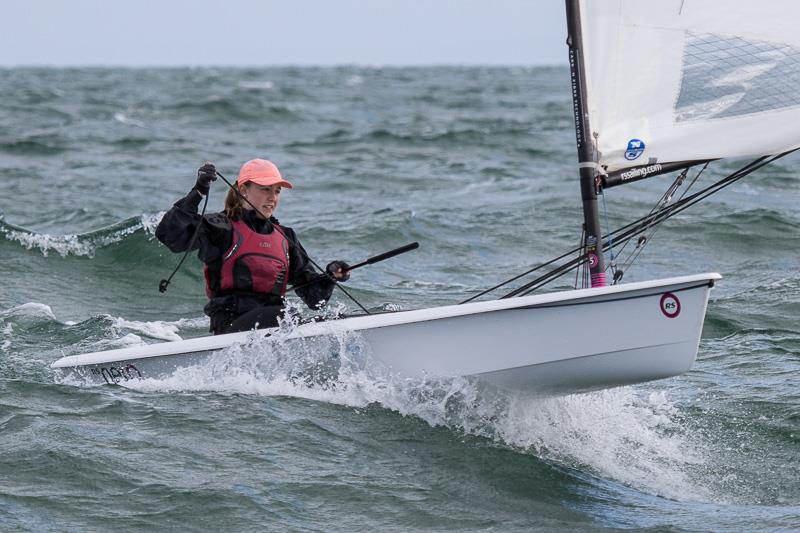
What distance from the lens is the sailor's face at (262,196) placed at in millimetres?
5359

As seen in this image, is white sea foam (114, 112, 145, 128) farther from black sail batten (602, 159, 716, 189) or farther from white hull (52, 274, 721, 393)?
black sail batten (602, 159, 716, 189)

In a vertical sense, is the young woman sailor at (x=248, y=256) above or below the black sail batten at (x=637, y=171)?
below

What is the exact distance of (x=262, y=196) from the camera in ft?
17.6

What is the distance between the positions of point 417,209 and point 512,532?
8.18 metres

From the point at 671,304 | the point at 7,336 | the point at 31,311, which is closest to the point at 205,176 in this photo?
the point at 671,304

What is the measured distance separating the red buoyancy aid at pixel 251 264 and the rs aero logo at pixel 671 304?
6.10ft

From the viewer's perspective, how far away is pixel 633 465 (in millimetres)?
4855

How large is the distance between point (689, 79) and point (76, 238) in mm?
6177

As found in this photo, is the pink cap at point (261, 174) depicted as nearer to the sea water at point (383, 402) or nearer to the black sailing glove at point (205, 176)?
the black sailing glove at point (205, 176)

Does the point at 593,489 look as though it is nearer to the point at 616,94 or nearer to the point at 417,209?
→ the point at 616,94

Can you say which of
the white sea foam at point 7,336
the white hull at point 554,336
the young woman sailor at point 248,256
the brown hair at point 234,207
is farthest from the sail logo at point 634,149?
the white sea foam at point 7,336

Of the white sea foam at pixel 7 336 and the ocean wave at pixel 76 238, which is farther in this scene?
the ocean wave at pixel 76 238

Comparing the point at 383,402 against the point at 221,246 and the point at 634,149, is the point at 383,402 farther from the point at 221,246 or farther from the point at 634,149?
the point at 634,149

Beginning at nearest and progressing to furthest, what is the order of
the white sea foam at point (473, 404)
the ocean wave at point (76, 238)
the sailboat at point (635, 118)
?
the sailboat at point (635, 118) → the white sea foam at point (473, 404) → the ocean wave at point (76, 238)
